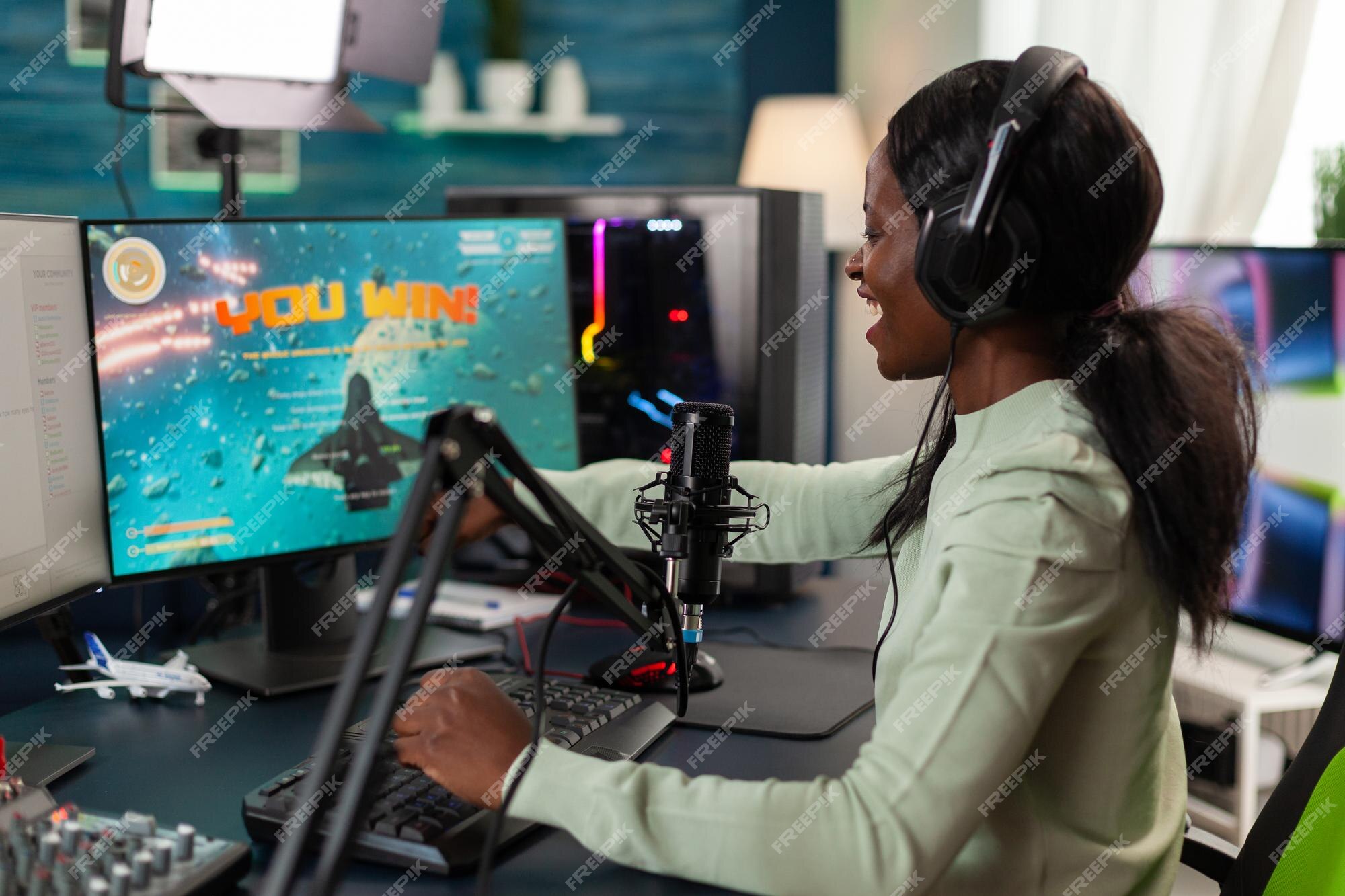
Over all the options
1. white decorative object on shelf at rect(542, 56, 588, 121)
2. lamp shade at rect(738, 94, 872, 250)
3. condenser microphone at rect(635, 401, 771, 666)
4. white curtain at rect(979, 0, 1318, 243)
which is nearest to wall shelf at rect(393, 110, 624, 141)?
white decorative object on shelf at rect(542, 56, 588, 121)

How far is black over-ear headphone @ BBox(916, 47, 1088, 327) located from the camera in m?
0.81

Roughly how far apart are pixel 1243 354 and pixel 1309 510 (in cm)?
72

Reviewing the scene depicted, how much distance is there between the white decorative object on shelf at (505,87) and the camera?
3.11m

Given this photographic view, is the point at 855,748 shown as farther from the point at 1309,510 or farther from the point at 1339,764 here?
the point at 1309,510

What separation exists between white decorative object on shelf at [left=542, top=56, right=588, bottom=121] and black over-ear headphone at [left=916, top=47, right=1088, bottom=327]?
2447 millimetres

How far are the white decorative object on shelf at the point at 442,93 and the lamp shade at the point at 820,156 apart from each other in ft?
2.64

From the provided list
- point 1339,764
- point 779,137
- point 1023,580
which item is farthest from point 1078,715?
point 779,137

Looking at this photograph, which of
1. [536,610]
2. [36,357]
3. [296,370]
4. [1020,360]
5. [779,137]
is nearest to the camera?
[1020,360]

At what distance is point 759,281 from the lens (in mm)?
1552

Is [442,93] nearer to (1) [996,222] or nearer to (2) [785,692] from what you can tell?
(2) [785,692]

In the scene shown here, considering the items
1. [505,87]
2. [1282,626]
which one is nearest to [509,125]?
[505,87]

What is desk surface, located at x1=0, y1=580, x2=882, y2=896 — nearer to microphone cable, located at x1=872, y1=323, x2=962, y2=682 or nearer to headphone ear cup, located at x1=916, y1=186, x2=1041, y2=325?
microphone cable, located at x1=872, y1=323, x2=962, y2=682

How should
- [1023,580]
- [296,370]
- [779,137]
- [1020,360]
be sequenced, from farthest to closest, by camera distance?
[779,137] → [296,370] → [1020,360] → [1023,580]

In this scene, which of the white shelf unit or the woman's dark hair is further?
the white shelf unit
